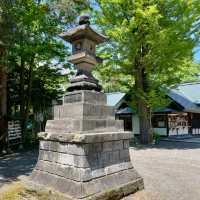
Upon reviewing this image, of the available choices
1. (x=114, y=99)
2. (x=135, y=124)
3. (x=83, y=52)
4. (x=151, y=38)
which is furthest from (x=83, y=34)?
(x=114, y=99)

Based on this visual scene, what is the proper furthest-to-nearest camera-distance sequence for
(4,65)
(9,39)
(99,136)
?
(4,65) → (9,39) → (99,136)

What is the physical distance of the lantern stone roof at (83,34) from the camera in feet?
18.4

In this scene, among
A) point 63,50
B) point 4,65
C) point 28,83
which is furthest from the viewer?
point 28,83

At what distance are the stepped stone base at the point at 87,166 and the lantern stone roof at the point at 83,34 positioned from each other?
241 centimetres

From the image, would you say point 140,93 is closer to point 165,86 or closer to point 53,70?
point 165,86

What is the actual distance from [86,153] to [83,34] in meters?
2.81

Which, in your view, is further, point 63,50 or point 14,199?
point 63,50

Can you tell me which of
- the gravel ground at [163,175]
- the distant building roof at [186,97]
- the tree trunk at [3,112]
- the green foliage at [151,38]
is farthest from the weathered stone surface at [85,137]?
→ the distant building roof at [186,97]

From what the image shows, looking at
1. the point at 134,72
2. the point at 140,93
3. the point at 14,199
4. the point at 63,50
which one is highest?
the point at 63,50

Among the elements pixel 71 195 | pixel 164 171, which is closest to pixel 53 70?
pixel 164 171

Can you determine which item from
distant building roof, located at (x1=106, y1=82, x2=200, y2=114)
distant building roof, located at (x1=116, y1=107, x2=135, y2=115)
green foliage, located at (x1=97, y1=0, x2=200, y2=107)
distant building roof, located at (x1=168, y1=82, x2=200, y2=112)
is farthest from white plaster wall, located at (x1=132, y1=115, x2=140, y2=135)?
Answer: green foliage, located at (x1=97, y1=0, x2=200, y2=107)

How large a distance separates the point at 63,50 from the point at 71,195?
Result: 33.1ft

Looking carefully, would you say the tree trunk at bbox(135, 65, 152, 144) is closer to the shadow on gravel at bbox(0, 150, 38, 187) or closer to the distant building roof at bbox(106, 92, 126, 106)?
the shadow on gravel at bbox(0, 150, 38, 187)

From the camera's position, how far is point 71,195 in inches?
181
